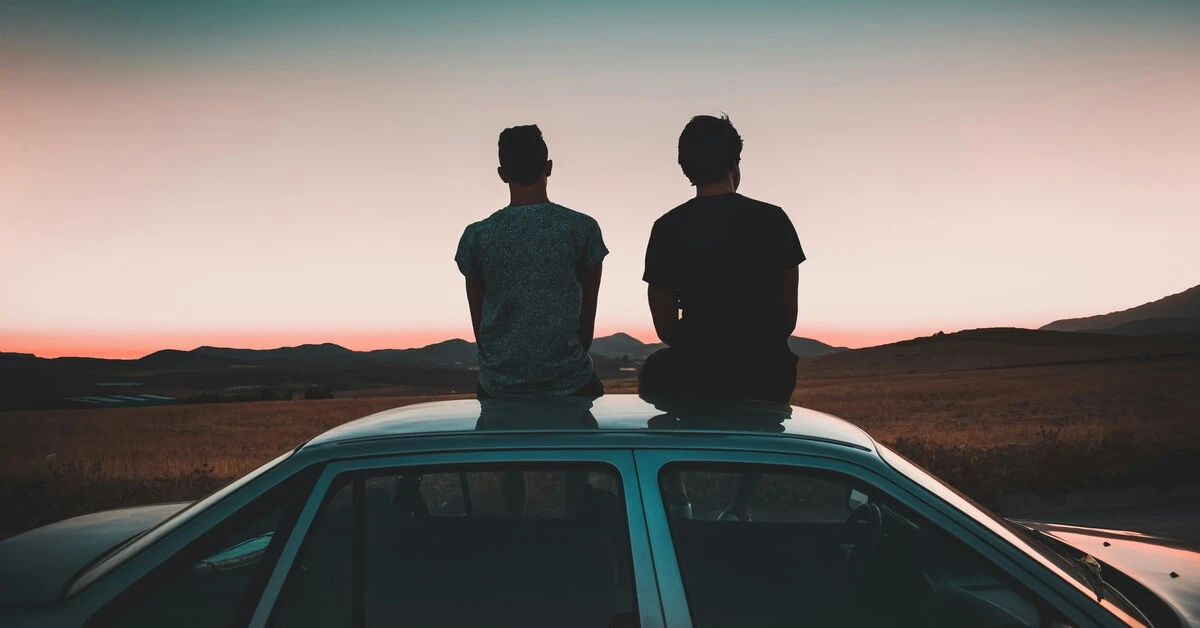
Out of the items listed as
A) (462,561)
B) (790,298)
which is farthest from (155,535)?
(790,298)

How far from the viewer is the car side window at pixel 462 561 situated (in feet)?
6.81

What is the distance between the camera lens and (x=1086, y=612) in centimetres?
195

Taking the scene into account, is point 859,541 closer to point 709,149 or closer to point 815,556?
point 815,556

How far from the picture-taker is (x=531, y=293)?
12.4ft

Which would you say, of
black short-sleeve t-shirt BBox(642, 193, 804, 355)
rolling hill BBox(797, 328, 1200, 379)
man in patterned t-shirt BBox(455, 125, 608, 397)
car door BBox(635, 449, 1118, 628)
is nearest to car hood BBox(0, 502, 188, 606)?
man in patterned t-shirt BBox(455, 125, 608, 397)

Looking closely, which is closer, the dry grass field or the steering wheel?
the steering wheel

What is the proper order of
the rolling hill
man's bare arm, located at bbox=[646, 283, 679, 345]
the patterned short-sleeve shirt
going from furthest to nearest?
the rolling hill → man's bare arm, located at bbox=[646, 283, 679, 345] → the patterned short-sleeve shirt

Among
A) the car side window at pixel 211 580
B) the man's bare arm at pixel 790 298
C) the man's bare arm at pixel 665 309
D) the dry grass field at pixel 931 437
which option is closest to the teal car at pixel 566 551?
the car side window at pixel 211 580

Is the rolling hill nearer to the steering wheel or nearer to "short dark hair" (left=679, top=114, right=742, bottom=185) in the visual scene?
"short dark hair" (left=679, top=114, right=742, bottom=185)

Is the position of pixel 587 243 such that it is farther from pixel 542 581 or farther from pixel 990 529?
pixel 990 529

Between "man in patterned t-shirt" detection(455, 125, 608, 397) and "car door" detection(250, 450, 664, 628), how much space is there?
1.29m

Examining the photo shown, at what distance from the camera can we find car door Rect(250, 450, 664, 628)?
2.03m

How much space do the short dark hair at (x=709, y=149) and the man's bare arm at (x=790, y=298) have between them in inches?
24.7

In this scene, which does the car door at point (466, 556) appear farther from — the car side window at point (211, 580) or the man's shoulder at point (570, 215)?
the man's shoulder at point (570, 215)
